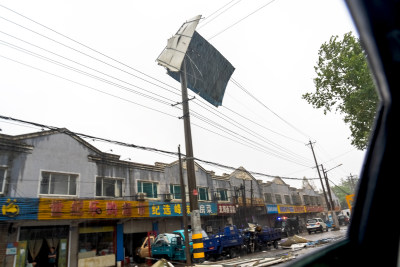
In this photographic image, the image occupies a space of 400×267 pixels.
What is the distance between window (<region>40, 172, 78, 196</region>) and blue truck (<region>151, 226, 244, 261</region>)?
6545 mm

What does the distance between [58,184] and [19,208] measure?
303cm

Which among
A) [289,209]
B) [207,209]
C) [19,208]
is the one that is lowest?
[289,209]

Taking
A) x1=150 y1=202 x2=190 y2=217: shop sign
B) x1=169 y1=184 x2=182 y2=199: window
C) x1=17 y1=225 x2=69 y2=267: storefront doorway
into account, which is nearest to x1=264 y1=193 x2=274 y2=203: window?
x1=169 y1=184 x2=182 y2=199: window

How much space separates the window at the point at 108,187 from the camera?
18.8 metres

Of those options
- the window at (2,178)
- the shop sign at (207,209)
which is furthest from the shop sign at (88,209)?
the shop sign at (207,209)

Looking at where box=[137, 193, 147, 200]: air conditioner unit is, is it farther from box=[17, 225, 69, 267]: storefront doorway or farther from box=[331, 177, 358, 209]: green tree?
box=[331, 177, 358, 209]: green tree

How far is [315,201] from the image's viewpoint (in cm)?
5072

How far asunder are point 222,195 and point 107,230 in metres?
13.5

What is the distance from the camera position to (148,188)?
71.3ft

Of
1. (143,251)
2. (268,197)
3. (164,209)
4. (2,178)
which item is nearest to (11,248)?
(2,178)

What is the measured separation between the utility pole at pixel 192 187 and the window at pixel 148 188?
10.9 m

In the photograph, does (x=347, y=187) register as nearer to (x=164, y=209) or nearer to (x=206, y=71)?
(x=164, y=209)

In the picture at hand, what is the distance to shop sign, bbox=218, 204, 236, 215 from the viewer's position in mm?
24836

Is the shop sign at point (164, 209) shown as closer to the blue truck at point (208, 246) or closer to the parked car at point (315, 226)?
the blue truck at point (208, 246)
